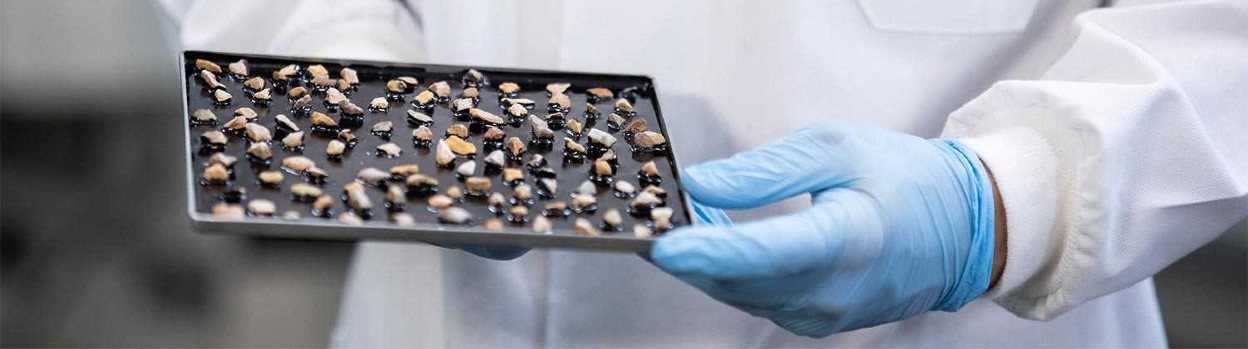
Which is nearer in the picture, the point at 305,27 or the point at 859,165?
the point at 859,165

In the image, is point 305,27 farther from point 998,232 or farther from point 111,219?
point 111,219

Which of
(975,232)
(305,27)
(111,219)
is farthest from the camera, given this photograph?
(111,219)

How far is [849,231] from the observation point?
→ 1.72 ft

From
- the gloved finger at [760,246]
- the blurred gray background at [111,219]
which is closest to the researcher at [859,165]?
the gloved finger at [760,246]

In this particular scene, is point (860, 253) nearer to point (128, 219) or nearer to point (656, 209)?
point (656, 209)

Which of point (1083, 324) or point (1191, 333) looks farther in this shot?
point (1191, 333)

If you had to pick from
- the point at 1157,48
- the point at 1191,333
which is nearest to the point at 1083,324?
the point at 1157,48

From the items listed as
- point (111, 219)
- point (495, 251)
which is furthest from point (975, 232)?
point (111, 219)

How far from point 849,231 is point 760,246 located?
52 mm

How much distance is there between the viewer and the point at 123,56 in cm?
175

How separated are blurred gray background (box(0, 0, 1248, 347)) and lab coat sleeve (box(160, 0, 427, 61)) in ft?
3.22

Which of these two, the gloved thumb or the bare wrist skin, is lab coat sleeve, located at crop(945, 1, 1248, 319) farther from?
the gloved thumb

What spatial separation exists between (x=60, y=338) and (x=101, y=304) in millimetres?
87

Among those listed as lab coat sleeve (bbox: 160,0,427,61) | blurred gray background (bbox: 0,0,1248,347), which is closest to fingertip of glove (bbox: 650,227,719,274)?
lab coat sleeve (bbox: 160,0,427,61)
